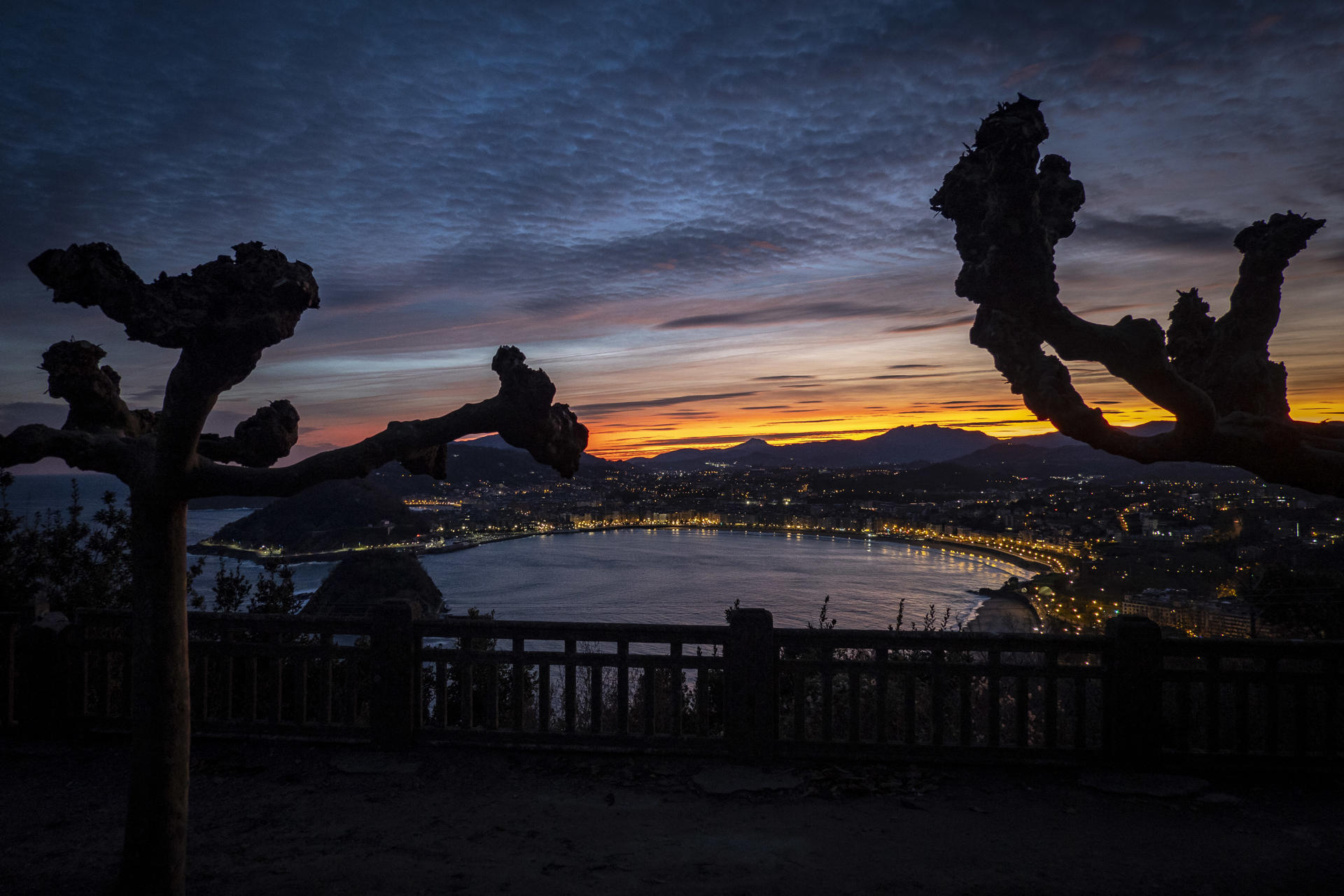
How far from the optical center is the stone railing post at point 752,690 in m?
6.73

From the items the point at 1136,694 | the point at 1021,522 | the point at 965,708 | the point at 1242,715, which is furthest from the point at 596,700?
the point at 1021,522

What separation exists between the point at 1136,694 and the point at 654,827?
4367mm

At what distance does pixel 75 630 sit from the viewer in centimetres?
759

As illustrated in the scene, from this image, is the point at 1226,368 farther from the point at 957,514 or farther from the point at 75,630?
the point at 957,514

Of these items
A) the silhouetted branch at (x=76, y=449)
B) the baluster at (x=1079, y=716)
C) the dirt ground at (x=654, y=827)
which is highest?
the silhouetted branch at (x=76, y=449)

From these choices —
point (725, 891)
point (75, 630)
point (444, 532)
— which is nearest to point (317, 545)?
point (444, 532)

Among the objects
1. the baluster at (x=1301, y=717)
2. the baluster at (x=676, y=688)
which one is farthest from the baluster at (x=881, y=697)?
the baluster at (x=1301, y=717)

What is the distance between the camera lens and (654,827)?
5.56 m

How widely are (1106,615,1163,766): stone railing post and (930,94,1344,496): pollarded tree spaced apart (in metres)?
2.02

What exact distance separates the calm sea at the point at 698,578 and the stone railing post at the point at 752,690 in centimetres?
3085

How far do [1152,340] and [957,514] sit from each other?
110 metres

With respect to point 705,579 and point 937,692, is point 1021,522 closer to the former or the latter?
point 705,579

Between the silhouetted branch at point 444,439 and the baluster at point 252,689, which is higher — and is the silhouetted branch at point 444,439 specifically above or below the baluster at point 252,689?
above

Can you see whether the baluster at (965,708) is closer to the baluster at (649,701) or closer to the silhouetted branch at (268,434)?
the baluster at (649,701)
